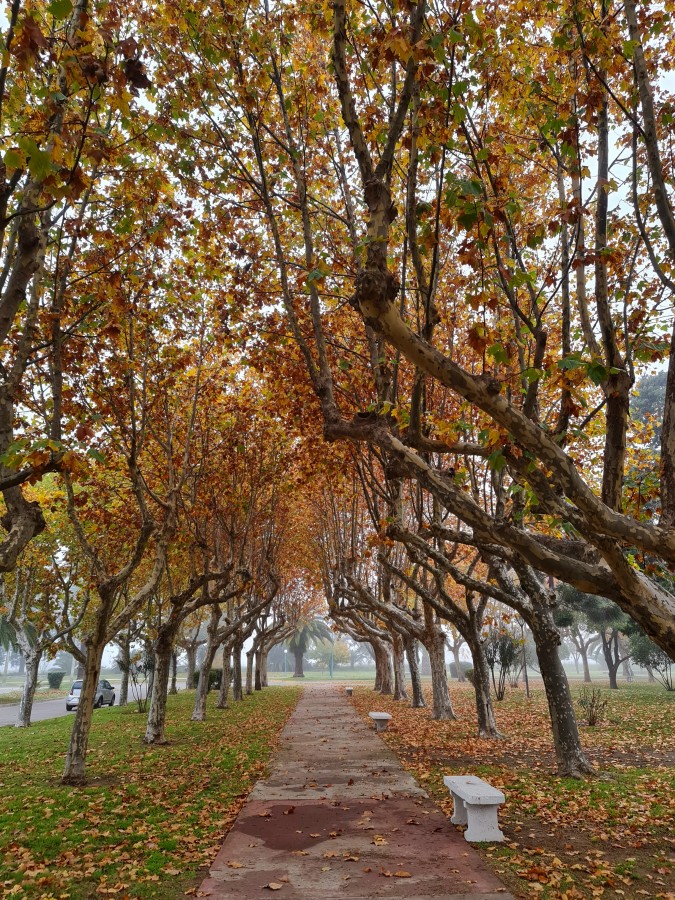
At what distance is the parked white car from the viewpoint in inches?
1038

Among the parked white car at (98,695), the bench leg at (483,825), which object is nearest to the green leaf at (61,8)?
the bench leg at (483,825)

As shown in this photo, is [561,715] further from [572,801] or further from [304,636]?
[304,636]

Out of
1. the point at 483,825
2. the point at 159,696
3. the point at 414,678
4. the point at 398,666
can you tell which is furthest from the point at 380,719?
the point at 398,666

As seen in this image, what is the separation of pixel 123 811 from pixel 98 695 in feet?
75.2

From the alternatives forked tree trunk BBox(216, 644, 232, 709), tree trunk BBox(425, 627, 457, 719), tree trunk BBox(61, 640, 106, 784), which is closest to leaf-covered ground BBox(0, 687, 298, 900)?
tree trunk BBox(61, 640, 106, 784)

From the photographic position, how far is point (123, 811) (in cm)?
764

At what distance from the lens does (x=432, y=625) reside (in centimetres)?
1639

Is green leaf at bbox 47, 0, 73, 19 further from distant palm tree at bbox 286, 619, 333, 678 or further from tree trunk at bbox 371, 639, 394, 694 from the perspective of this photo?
distant palm tree at bbox 286, 619, 333, 678

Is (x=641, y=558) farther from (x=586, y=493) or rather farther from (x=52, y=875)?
(x=52, y=875)

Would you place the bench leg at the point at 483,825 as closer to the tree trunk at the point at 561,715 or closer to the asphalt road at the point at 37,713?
the tree trunk at the point at 561,715

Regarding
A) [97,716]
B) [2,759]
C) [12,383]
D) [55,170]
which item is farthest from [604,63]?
[97,716]

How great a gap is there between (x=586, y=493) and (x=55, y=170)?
180 inches

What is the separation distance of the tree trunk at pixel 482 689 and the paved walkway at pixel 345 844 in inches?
128

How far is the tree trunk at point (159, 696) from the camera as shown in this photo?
43.4ft
